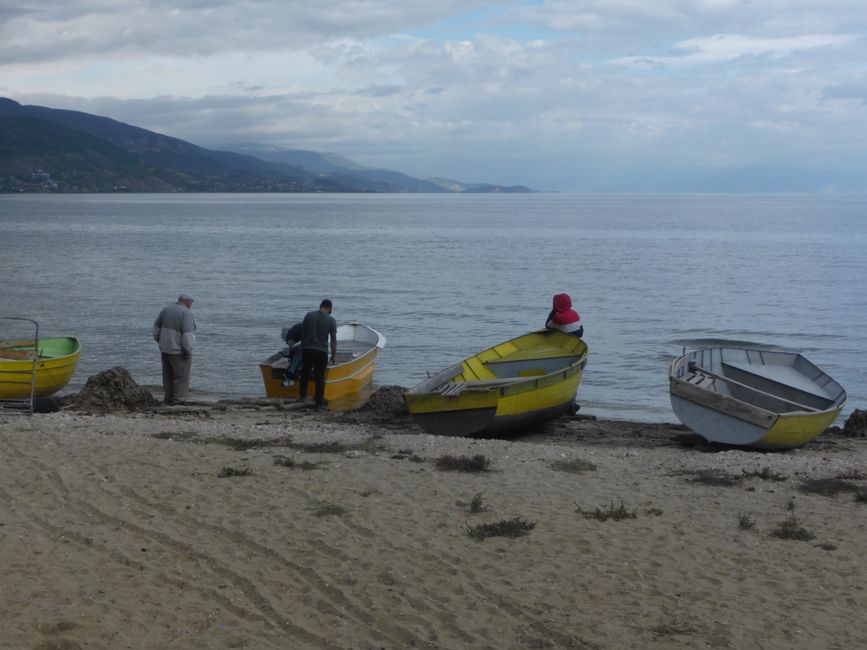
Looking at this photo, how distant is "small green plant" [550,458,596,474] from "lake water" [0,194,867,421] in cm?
781

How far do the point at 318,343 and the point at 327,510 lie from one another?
7.74 m

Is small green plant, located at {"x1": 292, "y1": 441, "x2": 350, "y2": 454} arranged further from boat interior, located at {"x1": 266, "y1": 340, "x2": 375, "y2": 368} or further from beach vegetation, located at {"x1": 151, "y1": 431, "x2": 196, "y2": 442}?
boat interior, located at {"x1": 266, "y1": 340, "x2": 375, "y2": 368}

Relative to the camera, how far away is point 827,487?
33.4ft

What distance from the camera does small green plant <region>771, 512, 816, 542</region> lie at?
832 centimetres

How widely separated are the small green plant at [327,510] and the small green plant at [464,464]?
2.08 metres

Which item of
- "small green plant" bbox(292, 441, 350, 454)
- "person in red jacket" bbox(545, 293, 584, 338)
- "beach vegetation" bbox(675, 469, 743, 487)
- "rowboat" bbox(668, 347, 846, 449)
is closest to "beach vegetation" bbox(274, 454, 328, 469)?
"small green plant" bbox(292, 441, 350, 454)

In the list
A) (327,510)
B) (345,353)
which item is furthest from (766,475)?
(345,353)

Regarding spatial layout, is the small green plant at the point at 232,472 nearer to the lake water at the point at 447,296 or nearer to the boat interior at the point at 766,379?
the boat interior at the point at 766,379

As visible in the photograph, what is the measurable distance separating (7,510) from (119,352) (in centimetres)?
1751

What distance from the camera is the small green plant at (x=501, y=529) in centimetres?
817

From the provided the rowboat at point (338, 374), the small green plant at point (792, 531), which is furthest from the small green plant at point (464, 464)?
the rowboat at point (338, 374)

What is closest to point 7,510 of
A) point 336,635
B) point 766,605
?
point 336,635

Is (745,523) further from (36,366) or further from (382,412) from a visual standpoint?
(36,366)

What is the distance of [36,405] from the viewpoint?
55.5 feet
